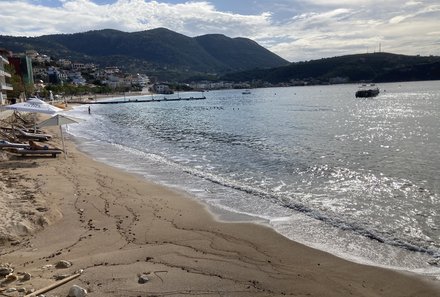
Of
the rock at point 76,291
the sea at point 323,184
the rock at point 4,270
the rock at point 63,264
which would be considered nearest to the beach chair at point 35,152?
the sea at point 323,184

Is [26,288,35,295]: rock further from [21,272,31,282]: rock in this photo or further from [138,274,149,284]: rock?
[138,274,149,284]: rock

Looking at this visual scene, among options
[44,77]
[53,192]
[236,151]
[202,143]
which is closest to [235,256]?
[53,192]

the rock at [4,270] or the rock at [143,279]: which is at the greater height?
the rock at [4,270]

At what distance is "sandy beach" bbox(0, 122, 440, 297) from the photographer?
7230 mm

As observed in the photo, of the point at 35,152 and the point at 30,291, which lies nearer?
the point at 30,291

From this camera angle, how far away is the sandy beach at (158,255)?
7.23 m

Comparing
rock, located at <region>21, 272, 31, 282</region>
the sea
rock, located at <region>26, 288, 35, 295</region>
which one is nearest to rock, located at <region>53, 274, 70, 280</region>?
rock, located at <region>21, 272, 31, 282</region>

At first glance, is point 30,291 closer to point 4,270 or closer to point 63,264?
point 4,270

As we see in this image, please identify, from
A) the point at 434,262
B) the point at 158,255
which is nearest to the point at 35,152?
the point at 158,255

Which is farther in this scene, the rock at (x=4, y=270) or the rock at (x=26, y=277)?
the rock at (x=4, y=270)

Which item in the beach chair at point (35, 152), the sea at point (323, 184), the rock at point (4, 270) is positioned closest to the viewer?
the rock at point (4, 270)

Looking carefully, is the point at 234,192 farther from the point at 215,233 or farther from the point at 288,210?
the point at 215,233

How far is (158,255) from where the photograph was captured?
866 cm

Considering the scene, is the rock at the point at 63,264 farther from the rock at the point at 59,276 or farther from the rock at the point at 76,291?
the rock at the point at 76,291
